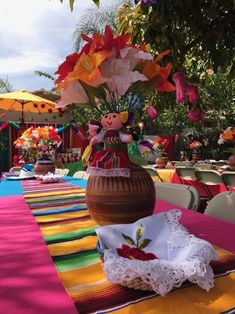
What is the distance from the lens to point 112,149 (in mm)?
1094

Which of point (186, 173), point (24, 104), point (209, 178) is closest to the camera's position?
point (209, 178)

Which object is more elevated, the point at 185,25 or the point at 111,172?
the point at 185,25

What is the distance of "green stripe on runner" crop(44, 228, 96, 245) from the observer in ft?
3.26

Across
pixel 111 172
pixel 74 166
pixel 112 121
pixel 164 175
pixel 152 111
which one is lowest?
pixel 74 166

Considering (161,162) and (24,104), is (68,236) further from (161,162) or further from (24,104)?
(24,104)

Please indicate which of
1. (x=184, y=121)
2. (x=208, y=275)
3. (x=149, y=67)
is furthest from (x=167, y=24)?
(x=184, y=121)

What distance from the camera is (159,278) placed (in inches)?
23.5

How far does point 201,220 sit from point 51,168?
188 centimetres

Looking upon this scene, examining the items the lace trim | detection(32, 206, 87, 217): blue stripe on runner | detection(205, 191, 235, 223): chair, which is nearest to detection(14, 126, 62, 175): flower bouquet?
detection(32, 206, 87, 217): blue stripe on runner

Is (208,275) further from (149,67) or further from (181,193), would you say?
(181,193)

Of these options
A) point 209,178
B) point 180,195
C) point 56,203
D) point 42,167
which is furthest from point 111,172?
point 209,178

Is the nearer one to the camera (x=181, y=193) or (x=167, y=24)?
(x=181, y=193)

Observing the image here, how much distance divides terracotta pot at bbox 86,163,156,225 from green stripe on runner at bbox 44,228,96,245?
0.19 ft

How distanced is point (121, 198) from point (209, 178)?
9.45 feet
